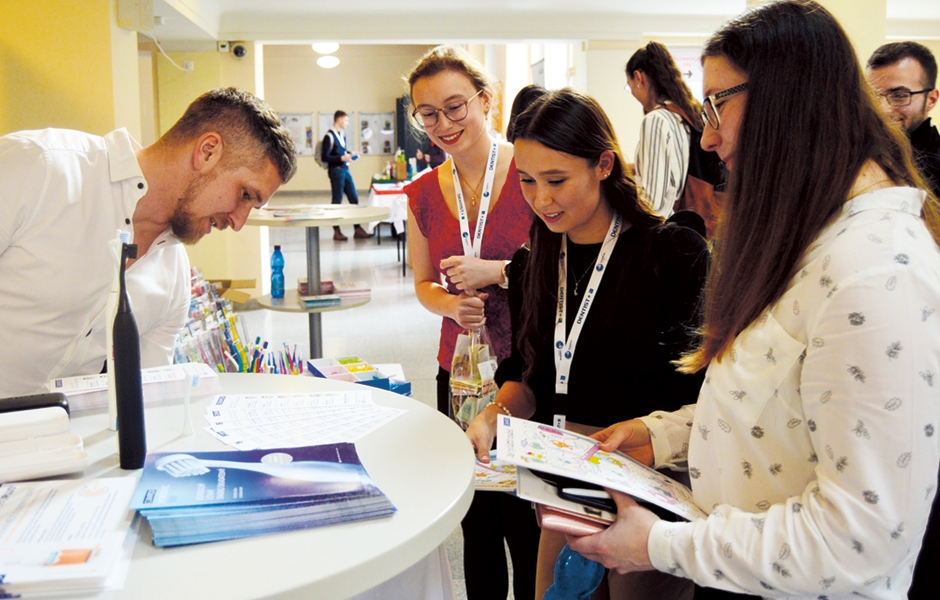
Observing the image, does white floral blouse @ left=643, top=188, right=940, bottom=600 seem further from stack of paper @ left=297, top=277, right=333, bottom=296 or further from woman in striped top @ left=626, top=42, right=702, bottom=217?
stack of paper @ left=297, top=277, right=333, bottom=296

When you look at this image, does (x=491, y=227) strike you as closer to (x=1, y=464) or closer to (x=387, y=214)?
(x=1, y=464)

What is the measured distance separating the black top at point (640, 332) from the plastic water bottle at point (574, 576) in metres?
0.38

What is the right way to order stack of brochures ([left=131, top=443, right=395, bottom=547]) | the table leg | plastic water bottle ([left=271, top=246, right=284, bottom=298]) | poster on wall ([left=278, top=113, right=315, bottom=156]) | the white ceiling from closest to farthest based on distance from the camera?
stack of brochures ([left=131, top=443, right=395, bottom=547])
the table leg
plastic water bottle ([left=271, top=246, right=284, bottom=298])
the white ceiling
poster on wall ([left=278, top=113, right=315, bottom=156])

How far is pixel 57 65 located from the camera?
152 inches

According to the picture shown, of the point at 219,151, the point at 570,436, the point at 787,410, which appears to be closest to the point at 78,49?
the point at 219,151

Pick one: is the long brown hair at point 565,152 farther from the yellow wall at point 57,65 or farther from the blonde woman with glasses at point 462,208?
the yellow wall at point 57,65

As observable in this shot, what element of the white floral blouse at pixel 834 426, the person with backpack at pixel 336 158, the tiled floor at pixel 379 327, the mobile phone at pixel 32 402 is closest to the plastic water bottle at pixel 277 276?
the tiled floor at pixel 379 327

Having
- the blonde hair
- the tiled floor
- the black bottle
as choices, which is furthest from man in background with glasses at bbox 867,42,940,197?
the black bottle

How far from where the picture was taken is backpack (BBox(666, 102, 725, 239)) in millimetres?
3330

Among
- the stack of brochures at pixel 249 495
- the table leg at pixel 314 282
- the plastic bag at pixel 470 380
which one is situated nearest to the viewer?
the stack of brochures at pixel 249 495

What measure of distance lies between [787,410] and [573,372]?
0.66 meters

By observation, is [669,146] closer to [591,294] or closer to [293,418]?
[591,294]

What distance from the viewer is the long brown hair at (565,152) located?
1620 mm

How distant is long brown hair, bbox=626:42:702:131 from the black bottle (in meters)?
2.78
